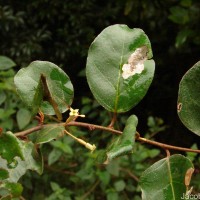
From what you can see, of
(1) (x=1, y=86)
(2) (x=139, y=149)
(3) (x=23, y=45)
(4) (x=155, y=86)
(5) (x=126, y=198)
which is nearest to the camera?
(1) (x=1, y=86)

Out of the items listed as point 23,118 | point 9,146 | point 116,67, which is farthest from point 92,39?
point 9,146

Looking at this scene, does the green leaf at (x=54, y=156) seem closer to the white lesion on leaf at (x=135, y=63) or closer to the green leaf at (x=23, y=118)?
the green leaf at (x=23, y=118)

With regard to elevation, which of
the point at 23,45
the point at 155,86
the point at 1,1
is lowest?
the point at 155,86

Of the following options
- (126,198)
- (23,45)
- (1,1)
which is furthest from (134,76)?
(1,1)

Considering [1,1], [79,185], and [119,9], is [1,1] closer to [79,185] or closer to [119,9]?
[119,9]

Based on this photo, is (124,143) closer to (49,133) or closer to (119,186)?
(49,133)

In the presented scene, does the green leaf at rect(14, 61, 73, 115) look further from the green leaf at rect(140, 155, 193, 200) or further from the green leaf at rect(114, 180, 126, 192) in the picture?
the green leaf at rect(114, 180, 126, 192)

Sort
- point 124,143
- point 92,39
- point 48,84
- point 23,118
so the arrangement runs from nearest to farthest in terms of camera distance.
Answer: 1. point 124,143
2. point 48,84
3. point 23,118
4. point 92,39
